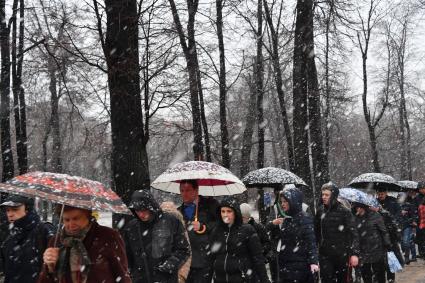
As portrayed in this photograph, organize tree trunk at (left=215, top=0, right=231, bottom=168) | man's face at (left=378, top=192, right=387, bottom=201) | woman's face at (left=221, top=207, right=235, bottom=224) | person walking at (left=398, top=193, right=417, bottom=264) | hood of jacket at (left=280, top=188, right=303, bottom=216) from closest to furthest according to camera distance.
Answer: woman's face at (left=221, top=207, right=235, bottom=224) < hood of jacket at (left=280, top=188, right=303, bottom=216) < man's face at (left=378, top=192, right=387, bottom=201) < person walking at (left=398, top=193, right=417, bottom=264) < tree trunk at (left=215, top=0, right=231, bottom=168)

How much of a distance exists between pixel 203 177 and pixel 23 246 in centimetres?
235

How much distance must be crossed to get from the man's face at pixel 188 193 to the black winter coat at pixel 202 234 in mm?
128

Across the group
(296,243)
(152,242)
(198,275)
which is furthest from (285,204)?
(152,242)

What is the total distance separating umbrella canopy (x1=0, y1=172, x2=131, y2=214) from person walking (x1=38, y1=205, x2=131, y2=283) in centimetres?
20

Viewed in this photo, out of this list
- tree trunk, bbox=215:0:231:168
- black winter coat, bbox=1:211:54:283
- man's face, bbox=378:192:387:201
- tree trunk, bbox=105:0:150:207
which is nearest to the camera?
black winter coat, bbox=1:211:54:283

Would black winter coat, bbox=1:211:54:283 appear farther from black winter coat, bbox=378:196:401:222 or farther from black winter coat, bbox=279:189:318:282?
black winter coat, bbox=378:196:401:222

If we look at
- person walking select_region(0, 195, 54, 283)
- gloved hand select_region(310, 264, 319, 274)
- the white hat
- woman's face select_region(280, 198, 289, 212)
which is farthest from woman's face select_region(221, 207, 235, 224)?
person walking select_region(0, 195, 54, 283)

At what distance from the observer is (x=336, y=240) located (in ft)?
27.1

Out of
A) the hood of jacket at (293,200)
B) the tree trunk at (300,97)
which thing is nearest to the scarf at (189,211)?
the hood of jacket at (293,200)

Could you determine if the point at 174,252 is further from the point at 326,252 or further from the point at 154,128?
the point at 154,128

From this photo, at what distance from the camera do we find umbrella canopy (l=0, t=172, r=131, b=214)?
3701 millimetres

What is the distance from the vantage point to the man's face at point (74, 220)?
3.97 m

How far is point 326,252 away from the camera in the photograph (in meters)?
8.36

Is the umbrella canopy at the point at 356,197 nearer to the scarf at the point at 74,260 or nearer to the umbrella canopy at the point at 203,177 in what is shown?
the umbrella canopy at the point at 203,177
